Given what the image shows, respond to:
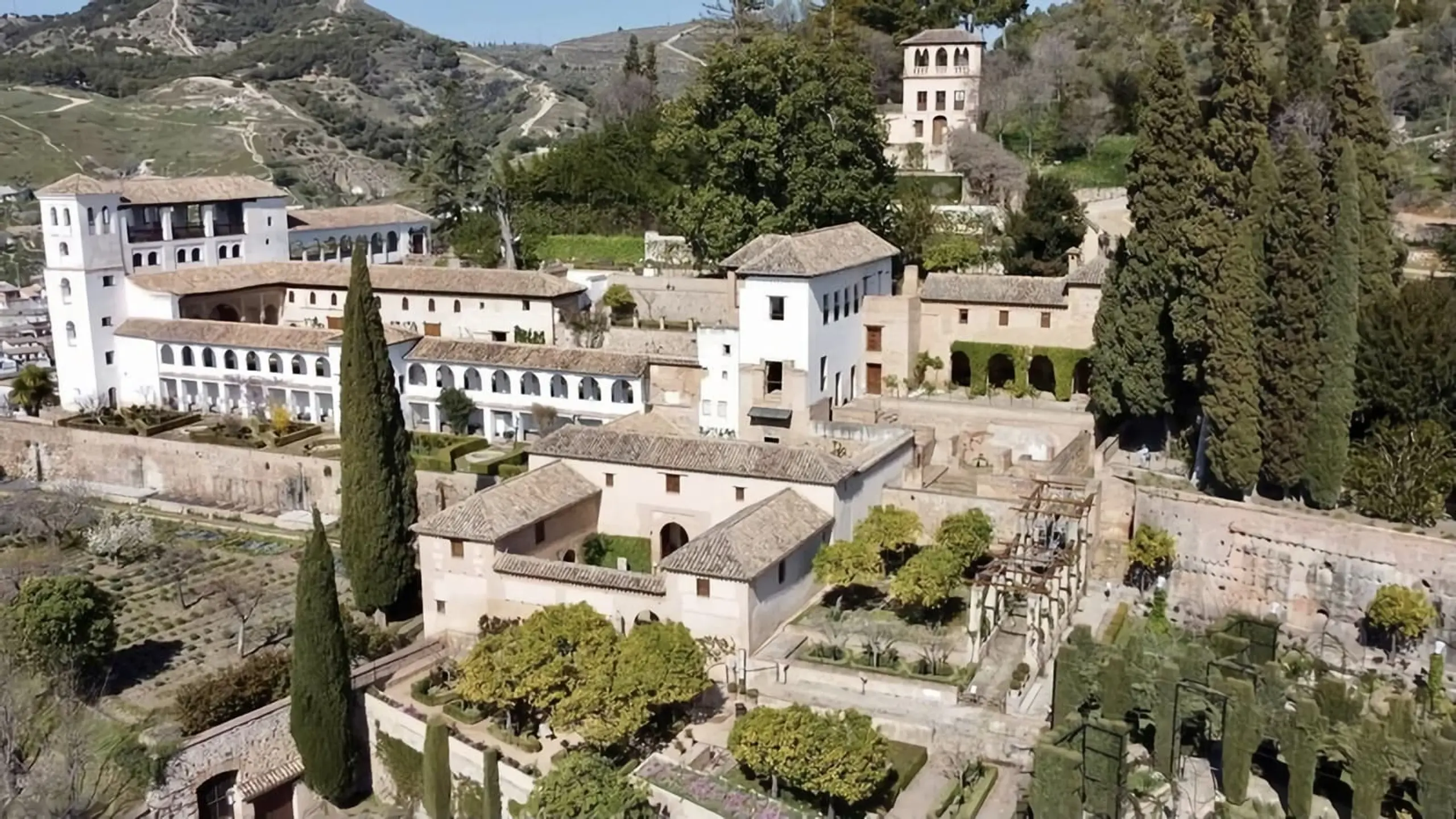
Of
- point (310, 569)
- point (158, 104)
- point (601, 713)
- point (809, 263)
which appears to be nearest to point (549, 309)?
point (809, 263)

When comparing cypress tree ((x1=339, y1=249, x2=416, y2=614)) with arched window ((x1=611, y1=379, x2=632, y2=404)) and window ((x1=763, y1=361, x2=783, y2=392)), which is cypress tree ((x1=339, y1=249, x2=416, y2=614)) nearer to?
arched window ((x1=611, y1=379, x2=632, y2=404))

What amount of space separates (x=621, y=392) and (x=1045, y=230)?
12.9m

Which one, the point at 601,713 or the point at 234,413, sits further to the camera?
the point at 234,413

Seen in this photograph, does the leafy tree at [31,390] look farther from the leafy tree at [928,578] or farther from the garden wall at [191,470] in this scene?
the leafy tree at [928,578]

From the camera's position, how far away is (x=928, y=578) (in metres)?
22.9

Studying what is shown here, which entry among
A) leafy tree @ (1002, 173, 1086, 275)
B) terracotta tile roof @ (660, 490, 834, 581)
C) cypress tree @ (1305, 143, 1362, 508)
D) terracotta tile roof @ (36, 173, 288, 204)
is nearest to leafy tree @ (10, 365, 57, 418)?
terracotta tile roof @ (36, 173, 288, 204)

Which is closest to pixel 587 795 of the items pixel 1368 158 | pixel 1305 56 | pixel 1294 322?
pixel 1294 322

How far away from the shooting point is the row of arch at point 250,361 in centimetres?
3856

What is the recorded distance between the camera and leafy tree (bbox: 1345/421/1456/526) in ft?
76.4

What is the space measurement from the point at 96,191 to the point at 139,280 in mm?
3100

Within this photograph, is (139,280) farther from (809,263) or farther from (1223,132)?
(1223,132)

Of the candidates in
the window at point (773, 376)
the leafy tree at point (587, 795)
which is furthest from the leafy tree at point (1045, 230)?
the leafy tree at point (587, 795)

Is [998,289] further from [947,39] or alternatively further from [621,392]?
[947,39]

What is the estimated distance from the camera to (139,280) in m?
41.3
